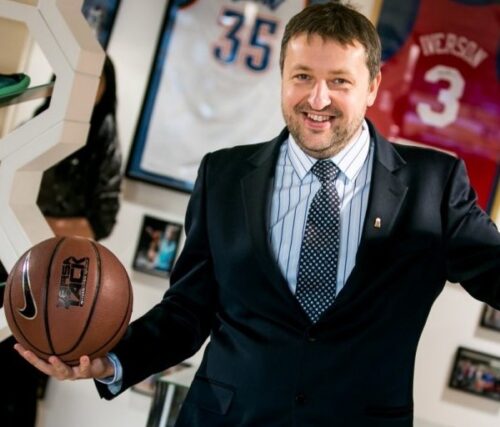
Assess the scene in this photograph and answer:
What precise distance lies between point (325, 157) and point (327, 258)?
0.25 meters

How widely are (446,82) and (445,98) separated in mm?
76

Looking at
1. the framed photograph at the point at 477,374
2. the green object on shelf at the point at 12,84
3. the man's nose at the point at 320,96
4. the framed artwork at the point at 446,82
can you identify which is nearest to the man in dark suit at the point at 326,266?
the man's nose at the point at 320,96

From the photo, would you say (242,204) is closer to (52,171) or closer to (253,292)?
(253,292)

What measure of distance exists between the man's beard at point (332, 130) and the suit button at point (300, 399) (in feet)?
1.86

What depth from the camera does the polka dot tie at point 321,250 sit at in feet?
6.17

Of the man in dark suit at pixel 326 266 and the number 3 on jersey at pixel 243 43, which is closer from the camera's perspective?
the man in dark suit at pixel 326 266

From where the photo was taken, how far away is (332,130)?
73.9 inches

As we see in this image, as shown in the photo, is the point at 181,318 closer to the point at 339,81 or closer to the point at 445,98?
the point at 339,81

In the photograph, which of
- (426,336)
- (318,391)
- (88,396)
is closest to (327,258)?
(318,391)

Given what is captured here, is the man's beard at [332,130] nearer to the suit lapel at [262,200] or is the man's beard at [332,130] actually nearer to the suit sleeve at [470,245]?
the suit lapel at [262,200]

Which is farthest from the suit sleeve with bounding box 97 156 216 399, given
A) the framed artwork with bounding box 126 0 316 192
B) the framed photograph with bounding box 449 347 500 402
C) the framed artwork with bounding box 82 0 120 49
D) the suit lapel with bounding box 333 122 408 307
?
the framed artwork with bounding box 82 0 120 49

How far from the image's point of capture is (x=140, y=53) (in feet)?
13.7

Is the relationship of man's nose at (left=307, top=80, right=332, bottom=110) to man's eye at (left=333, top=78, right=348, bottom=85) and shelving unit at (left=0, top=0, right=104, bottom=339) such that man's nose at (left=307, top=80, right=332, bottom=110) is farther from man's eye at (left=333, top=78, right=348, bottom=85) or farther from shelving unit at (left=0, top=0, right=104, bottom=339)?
shelving unit at (left=0, top=0, right=104, bottom=339)

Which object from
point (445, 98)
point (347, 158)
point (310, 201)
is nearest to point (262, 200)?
point (310, 201)
